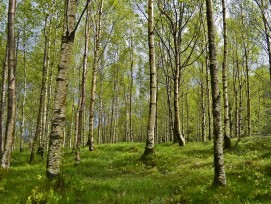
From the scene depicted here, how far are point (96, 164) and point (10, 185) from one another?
23.5 feet

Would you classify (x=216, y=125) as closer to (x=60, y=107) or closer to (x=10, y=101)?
(x=60, y=107)

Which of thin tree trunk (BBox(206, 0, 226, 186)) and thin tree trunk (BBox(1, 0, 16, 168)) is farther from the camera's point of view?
thin tree trunk (BBox(1, 0, 16, 168))

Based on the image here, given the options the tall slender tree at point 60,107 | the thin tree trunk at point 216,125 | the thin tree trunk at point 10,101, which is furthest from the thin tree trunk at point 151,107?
the tall slender tree at point 60,107

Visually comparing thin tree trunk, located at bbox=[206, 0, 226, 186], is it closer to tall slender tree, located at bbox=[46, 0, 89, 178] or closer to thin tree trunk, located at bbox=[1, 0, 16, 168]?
tall slender tree, located at bbox=[46, 0, 89, 178]

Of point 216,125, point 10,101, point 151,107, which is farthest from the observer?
point 151,107

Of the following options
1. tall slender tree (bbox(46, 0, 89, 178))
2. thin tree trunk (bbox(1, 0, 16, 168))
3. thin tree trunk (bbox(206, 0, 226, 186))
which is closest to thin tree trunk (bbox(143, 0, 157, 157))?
thin tree trunk (bbox(206, 0, 226, 186))

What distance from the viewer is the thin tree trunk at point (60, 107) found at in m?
8.34

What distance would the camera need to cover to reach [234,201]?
21.1 feet

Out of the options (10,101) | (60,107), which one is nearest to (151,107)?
(10,101)

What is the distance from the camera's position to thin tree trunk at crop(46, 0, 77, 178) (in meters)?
8.34

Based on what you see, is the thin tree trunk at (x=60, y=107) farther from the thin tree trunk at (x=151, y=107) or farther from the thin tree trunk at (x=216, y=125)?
the thin tree trunk at (x=151, y=107)

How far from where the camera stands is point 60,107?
8523 mm

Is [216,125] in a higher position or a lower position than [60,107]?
lower

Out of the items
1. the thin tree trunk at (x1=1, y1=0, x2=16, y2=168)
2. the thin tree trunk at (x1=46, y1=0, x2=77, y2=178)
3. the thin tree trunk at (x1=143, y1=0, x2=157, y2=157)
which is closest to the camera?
the thin tree trunk at (x1=46, y1=0, x2=77, y2=178)
